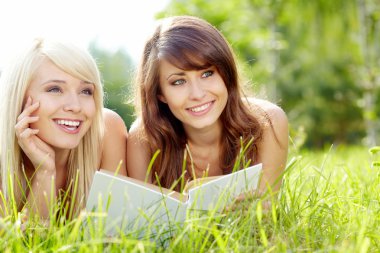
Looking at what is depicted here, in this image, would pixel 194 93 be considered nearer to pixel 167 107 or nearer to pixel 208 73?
pixel 208 73

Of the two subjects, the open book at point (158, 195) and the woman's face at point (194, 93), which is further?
the woman's face at point (194, 93)

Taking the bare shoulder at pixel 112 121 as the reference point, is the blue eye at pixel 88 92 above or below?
above

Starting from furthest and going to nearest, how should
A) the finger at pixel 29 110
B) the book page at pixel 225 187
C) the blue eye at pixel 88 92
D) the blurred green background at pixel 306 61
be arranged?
the blurred green background at pixel 306 61 → the blue eye at pixel 88 92 → the finger at pixel 29 110 → the book page at pixel 225 187

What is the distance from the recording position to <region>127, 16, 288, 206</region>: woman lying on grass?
124 inches


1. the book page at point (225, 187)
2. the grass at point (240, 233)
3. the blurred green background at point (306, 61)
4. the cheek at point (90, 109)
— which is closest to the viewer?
the grass at point (240, 233)

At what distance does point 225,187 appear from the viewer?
221 centimetres

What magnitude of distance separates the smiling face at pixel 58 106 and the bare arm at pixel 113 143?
369 mm

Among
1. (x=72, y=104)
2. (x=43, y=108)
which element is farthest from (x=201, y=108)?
(x=43, y=108)

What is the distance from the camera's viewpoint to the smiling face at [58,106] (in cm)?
Result: 289

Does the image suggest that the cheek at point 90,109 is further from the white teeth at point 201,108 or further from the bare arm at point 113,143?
the white teeth at point 201,108

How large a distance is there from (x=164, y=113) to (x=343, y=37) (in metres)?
9.79

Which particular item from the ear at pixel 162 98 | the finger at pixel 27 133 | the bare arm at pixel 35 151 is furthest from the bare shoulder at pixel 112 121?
the finger at pixel 27 133

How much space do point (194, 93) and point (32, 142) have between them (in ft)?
3.11

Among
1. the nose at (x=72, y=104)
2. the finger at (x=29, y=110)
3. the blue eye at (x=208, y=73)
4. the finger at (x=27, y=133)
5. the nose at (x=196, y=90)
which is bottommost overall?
the finger at (x=27, y=133)
